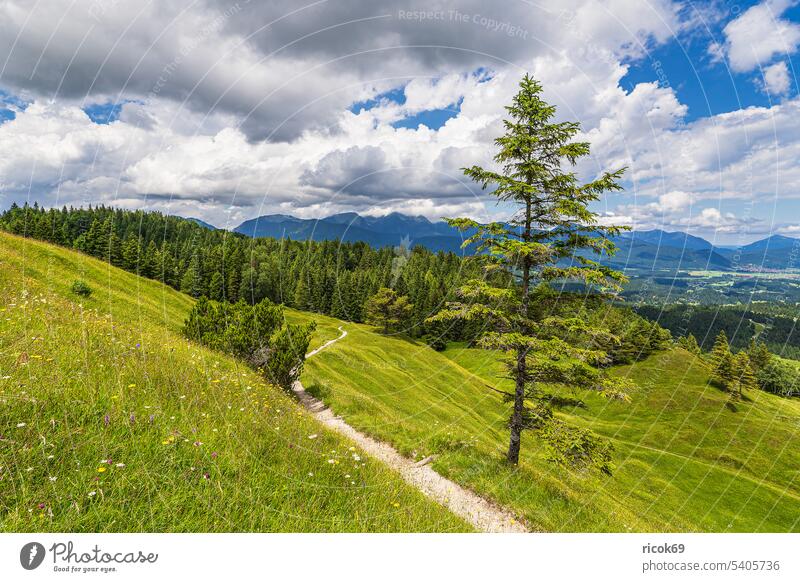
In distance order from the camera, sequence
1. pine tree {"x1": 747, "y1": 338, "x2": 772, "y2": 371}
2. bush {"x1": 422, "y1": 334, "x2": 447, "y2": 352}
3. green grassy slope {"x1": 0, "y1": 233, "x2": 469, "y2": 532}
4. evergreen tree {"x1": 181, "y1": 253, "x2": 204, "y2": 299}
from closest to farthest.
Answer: green grassy slope {"x1": 0, "y1": 233, "x2": 469, "y2": 532} < evergreen tree {"x1": 181, "y1": 253, "x2": 204, "y2": 299} < bush {"x1": 422, "y1": 334, "x2": 447, "y2": 352} < pine tree {"x1": 747, "y1": 338, "x2": 772, "y2": 371}

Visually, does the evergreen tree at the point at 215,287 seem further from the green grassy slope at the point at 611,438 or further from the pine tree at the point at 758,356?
the pine tree at the point at 758,356

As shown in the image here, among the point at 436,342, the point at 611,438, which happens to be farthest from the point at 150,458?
the point at 436,342

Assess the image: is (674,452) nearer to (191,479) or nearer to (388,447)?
(388,447)

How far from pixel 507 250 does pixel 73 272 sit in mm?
30510

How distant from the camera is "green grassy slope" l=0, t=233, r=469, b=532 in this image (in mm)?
3094

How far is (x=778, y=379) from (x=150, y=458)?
535ft

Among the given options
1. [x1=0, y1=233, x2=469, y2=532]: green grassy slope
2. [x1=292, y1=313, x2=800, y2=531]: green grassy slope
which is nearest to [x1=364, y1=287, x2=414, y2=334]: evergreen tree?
[x1=292, y1=313, x2=800, y2=531]: green grassy slope

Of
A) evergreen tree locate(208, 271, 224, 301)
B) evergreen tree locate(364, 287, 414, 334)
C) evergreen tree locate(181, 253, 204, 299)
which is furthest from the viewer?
evergreen tree locate(181, 253, 204, 299)

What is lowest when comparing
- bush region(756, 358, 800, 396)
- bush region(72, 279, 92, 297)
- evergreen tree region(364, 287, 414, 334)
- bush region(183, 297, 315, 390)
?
bush region(756, 358, 800, 396)

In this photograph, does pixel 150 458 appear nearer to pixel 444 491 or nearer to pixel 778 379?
pixel 444 491

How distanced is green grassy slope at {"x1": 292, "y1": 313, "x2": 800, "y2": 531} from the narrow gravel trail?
0.41 meters

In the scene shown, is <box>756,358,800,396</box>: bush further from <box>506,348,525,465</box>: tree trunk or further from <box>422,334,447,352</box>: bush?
<box>506,348,525,465</box>: tree trunk

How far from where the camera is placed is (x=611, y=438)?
57.2m
